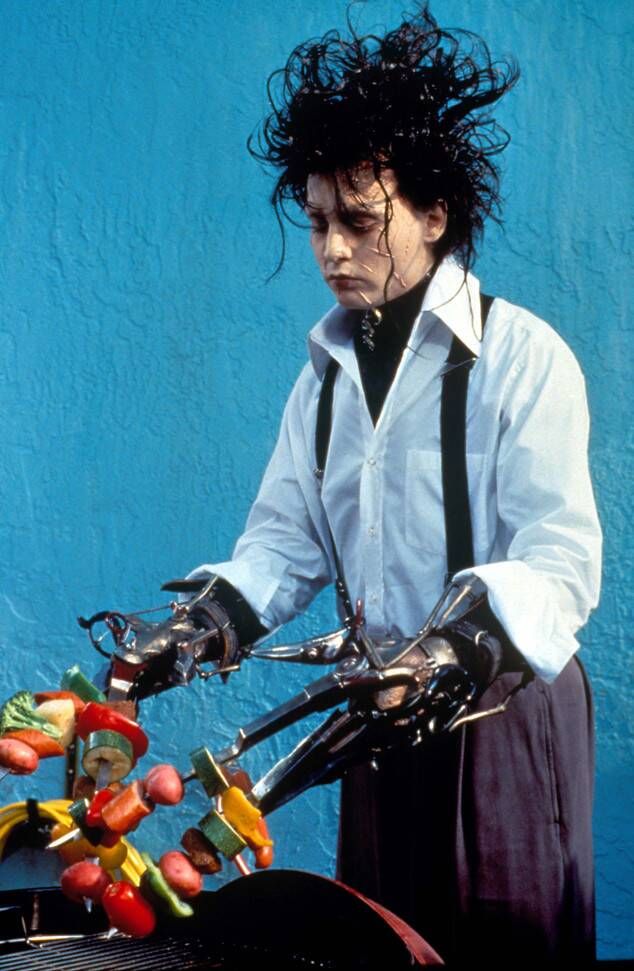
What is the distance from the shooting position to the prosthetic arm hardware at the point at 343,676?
1.11 meters

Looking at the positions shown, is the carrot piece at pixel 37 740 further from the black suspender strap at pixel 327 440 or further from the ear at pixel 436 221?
the ear at pixel 436 221

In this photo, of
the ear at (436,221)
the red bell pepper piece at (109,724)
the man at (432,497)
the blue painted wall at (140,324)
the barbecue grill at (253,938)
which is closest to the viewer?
the barbecue grill at (253,938)

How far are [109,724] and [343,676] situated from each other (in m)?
0.21

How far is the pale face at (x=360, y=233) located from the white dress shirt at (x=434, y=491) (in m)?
0.07

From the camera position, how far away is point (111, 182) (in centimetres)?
220

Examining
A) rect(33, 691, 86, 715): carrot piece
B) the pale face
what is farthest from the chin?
rect(33, 691, 86, 715): carrot piece

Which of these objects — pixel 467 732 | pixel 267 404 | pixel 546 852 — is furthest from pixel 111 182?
pixel 546 852

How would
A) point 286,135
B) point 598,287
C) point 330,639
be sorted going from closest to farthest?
point 330,639, point 286,135, point 598,287

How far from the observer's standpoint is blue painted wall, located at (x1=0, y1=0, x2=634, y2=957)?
2172 millimetres

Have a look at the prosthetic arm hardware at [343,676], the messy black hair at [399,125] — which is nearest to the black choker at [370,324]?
the messy black hair at [399,125]

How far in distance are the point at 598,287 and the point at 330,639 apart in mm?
987

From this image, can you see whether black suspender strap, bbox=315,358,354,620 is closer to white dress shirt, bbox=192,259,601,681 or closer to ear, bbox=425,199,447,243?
white dress shirt, bbox=192,259,601,681

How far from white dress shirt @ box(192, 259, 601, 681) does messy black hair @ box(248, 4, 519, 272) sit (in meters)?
0.10

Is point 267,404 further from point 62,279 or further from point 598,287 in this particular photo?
point 598,287
